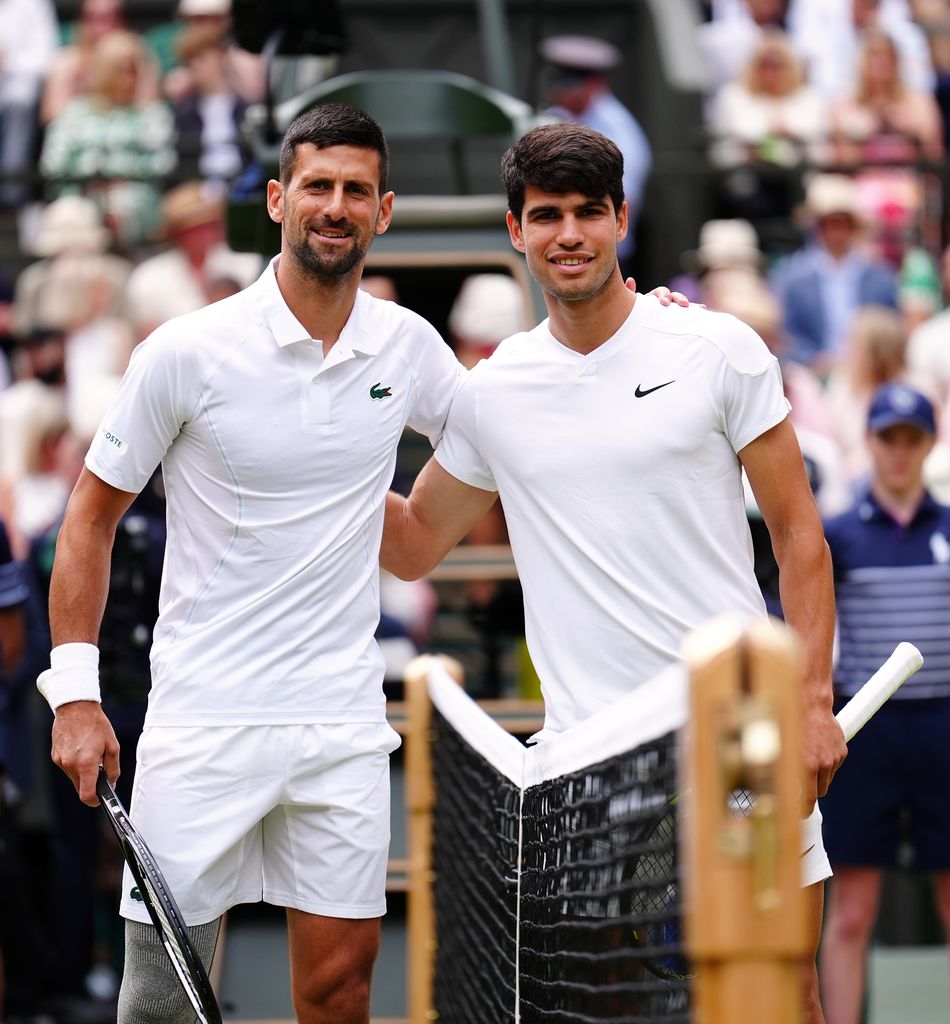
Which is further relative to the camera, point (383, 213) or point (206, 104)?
point (206, 104)

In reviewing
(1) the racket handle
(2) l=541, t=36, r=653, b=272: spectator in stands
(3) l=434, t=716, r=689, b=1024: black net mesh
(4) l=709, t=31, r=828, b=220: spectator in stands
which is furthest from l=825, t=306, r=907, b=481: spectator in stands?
(1) the racket handle

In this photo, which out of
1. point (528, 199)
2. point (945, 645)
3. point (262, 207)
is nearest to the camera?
point (528, 199)

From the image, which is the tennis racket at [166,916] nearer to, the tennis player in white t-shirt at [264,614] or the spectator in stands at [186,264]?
the tennis player in white t-shirt at [264,614]

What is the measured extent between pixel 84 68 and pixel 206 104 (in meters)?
0.75

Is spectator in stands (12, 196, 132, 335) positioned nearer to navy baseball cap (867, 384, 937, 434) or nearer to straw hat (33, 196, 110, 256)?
straw hat (33, 196, 110, 256)

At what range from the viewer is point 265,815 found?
4707mm

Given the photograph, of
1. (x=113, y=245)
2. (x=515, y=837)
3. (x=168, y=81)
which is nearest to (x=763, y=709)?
(x=515, y=837)

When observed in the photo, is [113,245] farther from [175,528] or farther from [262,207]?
[175,528]

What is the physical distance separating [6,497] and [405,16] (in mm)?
5840

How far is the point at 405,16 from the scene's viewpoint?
13.5 m

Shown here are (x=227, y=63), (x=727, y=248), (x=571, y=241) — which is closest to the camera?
(x=571, y=241)

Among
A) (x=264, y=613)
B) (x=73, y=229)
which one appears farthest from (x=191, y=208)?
(x=264, y=613)

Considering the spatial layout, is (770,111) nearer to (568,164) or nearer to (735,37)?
(735,37)

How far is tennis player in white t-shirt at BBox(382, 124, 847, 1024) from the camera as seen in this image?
447cm
